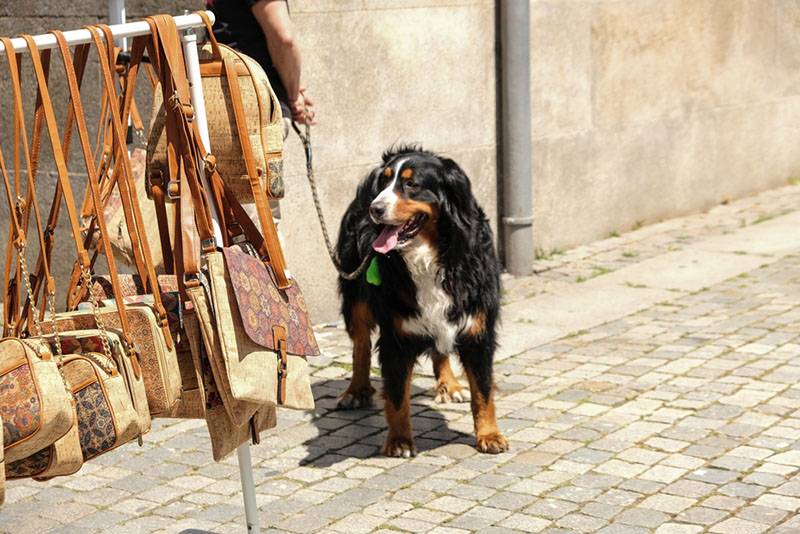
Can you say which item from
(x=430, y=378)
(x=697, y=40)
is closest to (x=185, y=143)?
(x=430, y=378)

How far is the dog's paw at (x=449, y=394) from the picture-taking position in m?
6.09

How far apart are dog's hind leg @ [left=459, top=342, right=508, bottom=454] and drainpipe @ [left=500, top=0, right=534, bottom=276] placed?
347cm

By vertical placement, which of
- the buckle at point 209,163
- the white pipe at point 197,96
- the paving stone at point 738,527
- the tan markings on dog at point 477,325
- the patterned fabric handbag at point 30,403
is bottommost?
the paving stone at point 738,527

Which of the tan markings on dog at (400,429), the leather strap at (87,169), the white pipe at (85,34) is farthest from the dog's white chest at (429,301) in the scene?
the leather strap at (87,169)

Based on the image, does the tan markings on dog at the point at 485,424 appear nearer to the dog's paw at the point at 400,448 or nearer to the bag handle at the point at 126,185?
the dog's paw at the point at 400,448

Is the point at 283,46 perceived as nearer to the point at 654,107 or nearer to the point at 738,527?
the point at 738,527

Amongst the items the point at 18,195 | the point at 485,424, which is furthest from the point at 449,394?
the point at 18,195

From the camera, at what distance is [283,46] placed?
5621mm

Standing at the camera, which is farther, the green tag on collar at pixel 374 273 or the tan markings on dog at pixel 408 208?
the green tag on collar at pixel 374 273

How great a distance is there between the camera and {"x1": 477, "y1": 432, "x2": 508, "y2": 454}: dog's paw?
17.5 feet

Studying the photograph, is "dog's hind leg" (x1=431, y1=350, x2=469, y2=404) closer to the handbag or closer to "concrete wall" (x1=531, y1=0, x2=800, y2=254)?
the handbag

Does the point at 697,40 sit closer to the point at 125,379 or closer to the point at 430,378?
the point at 430,378

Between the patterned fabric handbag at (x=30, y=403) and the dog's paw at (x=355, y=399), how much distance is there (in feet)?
9.83

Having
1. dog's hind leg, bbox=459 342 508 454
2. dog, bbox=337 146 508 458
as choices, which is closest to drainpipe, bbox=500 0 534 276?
dog, bbox=337 146 508 458
